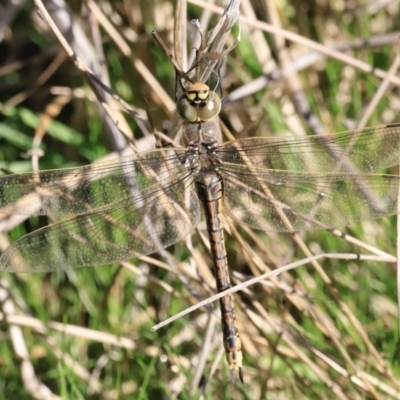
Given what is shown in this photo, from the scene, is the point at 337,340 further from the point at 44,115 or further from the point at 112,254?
the point at 44,115

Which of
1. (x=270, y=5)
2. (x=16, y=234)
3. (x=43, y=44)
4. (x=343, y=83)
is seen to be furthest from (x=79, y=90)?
(x=343, y=83)

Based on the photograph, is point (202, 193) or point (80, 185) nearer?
point (80, 185)

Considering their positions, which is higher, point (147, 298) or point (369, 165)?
point (369, 165)

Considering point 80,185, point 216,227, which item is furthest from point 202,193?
point 80,185

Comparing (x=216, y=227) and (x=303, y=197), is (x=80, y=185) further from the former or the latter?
(x=303, y=197)

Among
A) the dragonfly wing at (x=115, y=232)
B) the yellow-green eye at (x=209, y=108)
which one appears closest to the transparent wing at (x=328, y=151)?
the yellow-green eye at (x=209, y=108)

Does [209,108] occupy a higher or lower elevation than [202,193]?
higher

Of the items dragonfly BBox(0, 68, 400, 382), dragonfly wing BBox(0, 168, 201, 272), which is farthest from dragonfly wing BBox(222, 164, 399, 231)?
dragonfly wing BBox(0, 168, 201, 272)
